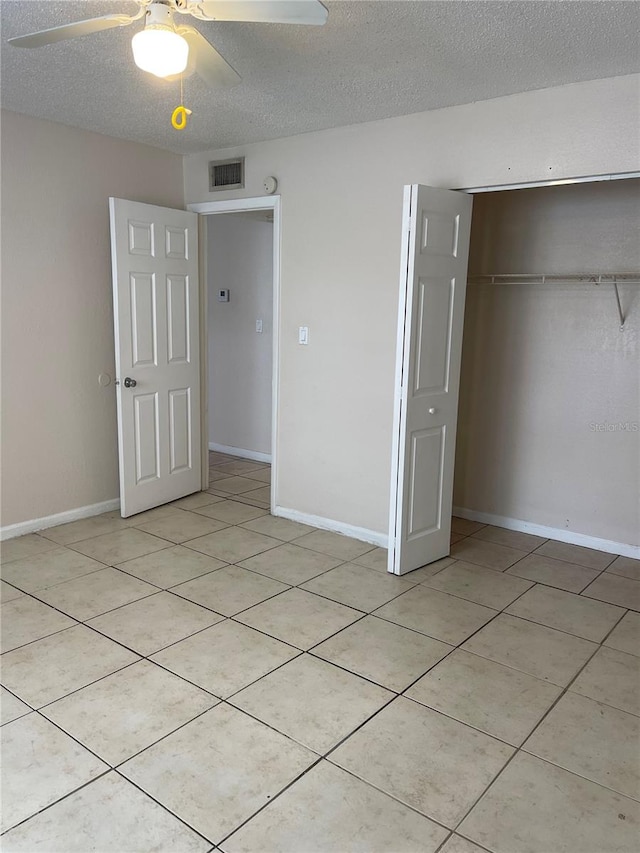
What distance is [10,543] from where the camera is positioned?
12.7 feet

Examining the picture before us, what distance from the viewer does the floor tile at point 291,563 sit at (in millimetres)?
3521

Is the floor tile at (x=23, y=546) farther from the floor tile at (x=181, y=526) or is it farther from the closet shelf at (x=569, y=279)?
the closet shelf at (x=569, y=279)

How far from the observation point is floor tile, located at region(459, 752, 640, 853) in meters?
1.79

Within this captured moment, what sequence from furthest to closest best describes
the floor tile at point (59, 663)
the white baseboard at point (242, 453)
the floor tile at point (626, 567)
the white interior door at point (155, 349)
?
the white baseboard at point (242, 453), the white interior door at point (155, 349), the floor tile at point (626, 567), the floor tile at point (59, 663)

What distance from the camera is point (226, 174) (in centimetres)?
447

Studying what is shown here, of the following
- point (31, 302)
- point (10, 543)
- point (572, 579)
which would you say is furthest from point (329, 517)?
point (31, 302)

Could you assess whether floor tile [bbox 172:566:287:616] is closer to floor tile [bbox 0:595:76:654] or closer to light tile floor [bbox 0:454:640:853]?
light tile floor [bbox 0:454:640:853]

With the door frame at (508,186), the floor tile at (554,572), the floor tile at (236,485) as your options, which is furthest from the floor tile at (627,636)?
the floor tile at (236,485)

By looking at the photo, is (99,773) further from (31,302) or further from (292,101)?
(292,101)

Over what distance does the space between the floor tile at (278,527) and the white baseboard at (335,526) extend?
43 mm

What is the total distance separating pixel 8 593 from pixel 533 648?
2538mm

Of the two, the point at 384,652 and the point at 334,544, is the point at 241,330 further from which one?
the point at 384,652

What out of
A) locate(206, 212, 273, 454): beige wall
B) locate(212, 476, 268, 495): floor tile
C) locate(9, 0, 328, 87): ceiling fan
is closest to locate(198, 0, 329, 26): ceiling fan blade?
locate(9, 0, 328, 87): ceiling fan

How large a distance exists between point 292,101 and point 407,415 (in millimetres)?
1751
